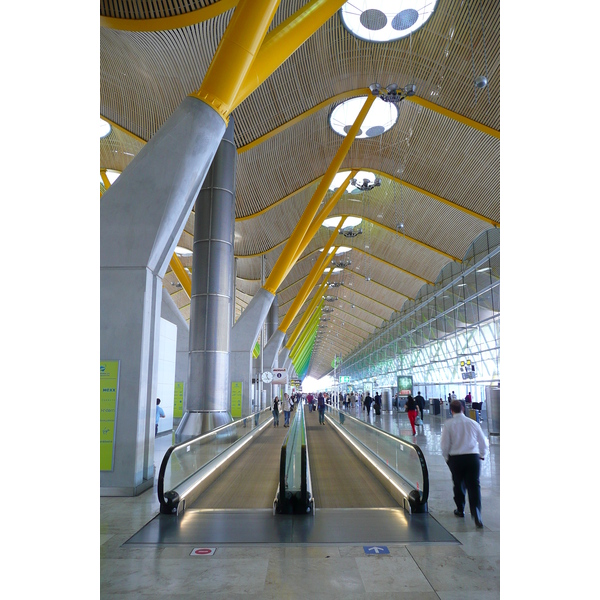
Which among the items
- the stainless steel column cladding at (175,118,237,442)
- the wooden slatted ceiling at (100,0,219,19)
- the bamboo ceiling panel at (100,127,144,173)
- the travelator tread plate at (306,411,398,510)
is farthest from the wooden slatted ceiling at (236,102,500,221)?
the travelator tread plate at (306,411,398,510)

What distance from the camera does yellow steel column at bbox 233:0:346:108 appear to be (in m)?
9.64

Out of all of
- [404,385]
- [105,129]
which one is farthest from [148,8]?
[404,385]

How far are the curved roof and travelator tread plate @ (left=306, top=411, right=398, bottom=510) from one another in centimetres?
1008

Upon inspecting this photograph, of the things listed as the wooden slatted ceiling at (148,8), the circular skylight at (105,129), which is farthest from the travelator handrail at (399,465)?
the circular skylight at (105,129)

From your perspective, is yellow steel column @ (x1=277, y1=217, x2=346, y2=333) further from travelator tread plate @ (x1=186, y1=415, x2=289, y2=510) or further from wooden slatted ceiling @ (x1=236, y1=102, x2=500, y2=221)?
travelator tread plate @ (x1=186, y1=415, x2=289, y2=510)

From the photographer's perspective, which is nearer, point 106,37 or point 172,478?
point 172,478

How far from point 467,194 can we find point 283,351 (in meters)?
27.0

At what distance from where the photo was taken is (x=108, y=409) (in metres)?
7.62

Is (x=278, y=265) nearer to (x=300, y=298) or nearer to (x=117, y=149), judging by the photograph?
(x=117, y=149)
